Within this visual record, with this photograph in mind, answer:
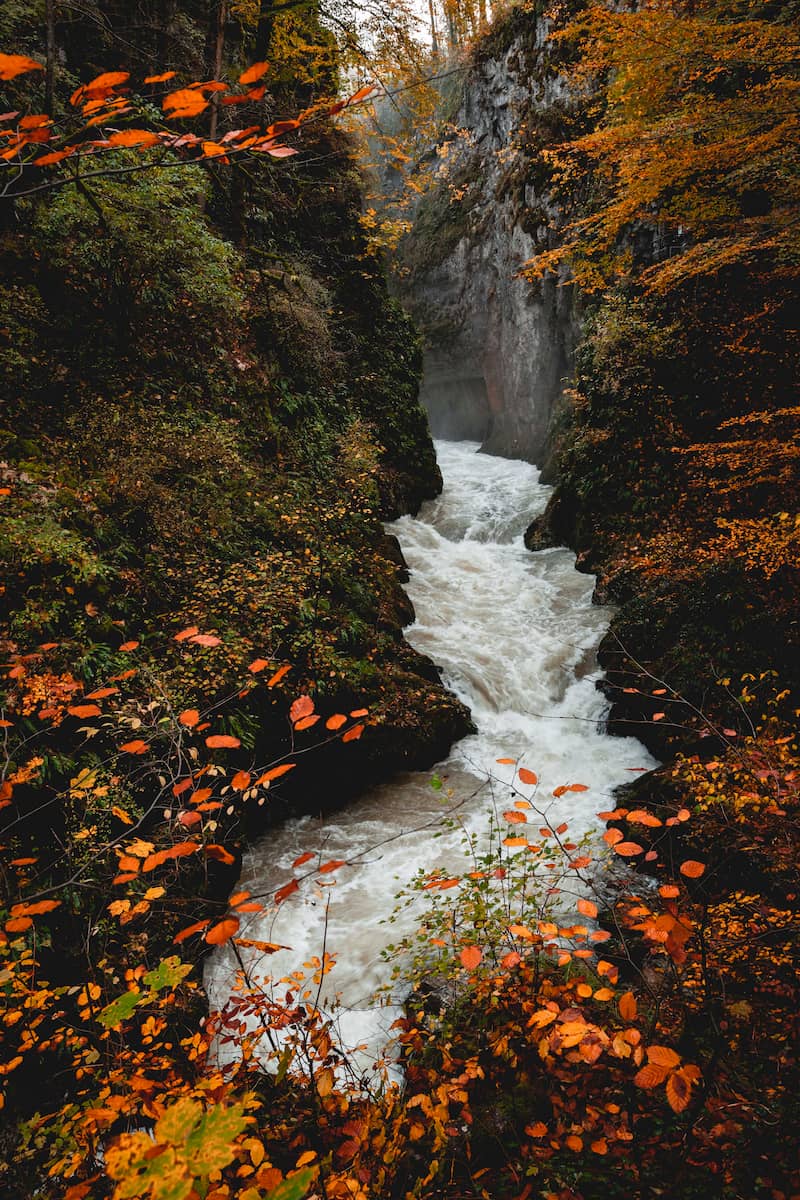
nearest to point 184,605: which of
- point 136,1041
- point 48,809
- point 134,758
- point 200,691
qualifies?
point 200,691

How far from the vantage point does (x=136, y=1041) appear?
11.4ft

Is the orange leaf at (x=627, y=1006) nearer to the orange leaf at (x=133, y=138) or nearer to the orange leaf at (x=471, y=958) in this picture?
the orange leaf at (x=471, y=958)

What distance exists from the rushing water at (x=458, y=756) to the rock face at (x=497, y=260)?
657 cm

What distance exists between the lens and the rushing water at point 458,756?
4.81 m

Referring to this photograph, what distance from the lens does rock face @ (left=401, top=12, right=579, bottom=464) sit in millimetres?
15680

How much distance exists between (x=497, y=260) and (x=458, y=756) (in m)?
19.9

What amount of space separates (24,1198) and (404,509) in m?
13.8

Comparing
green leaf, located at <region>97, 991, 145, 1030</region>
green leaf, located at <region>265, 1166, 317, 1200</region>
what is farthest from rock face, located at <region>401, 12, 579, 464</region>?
green leaf, located at <region>265, 1166, 317, 1200</region>

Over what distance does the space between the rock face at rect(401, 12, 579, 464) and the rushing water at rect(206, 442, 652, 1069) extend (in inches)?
259

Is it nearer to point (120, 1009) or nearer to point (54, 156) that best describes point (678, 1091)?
point (120, 1009)

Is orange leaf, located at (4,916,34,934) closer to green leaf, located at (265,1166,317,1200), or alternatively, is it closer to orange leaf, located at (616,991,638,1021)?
green leaf, located at (265,1166,317,1200)

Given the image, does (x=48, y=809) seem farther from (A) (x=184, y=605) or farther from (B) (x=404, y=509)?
(B) (x=404, y=509)

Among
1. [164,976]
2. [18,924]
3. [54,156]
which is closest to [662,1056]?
[164,976]

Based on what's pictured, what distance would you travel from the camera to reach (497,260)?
65.6 ft
